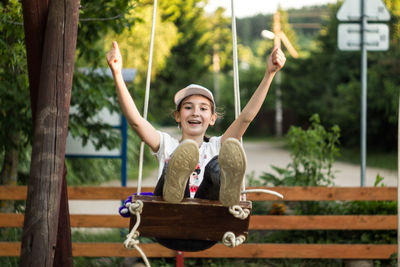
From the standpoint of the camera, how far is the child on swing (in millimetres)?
2744

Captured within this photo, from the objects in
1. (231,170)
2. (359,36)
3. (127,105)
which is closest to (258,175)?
(359,36)

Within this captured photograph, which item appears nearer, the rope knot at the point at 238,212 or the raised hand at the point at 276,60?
the rope knot at the point at 238,212

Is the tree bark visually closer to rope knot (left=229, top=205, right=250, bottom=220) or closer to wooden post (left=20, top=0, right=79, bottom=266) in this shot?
wooden post (left=20, top=0, right=79, bottom=266)

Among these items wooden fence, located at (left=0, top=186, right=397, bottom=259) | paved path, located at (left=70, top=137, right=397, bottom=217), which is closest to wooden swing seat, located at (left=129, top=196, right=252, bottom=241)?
wooden fence, located at (left=0, top=186, right=397, bottom=259)

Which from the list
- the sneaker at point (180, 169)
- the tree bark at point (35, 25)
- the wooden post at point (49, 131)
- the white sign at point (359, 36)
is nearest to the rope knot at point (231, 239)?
the sneaker at point (180, 169)

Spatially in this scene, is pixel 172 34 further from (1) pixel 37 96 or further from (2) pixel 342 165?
(1) pixel 37 96

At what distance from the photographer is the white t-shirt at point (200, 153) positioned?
10.9ft

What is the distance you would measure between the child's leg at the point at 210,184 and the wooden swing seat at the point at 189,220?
0.07 m

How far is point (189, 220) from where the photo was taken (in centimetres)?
290

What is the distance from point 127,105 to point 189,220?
766 millimetres

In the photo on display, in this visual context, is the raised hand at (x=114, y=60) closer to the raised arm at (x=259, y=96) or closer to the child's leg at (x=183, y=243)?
the child's leg at (x=183, y=243)

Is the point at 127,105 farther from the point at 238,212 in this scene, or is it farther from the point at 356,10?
the point at 356,10

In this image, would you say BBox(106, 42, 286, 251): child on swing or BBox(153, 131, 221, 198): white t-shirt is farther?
BBox(153, 131, 221, 198): white t-shirt

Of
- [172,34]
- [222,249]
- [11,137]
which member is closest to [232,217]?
[222,249]
